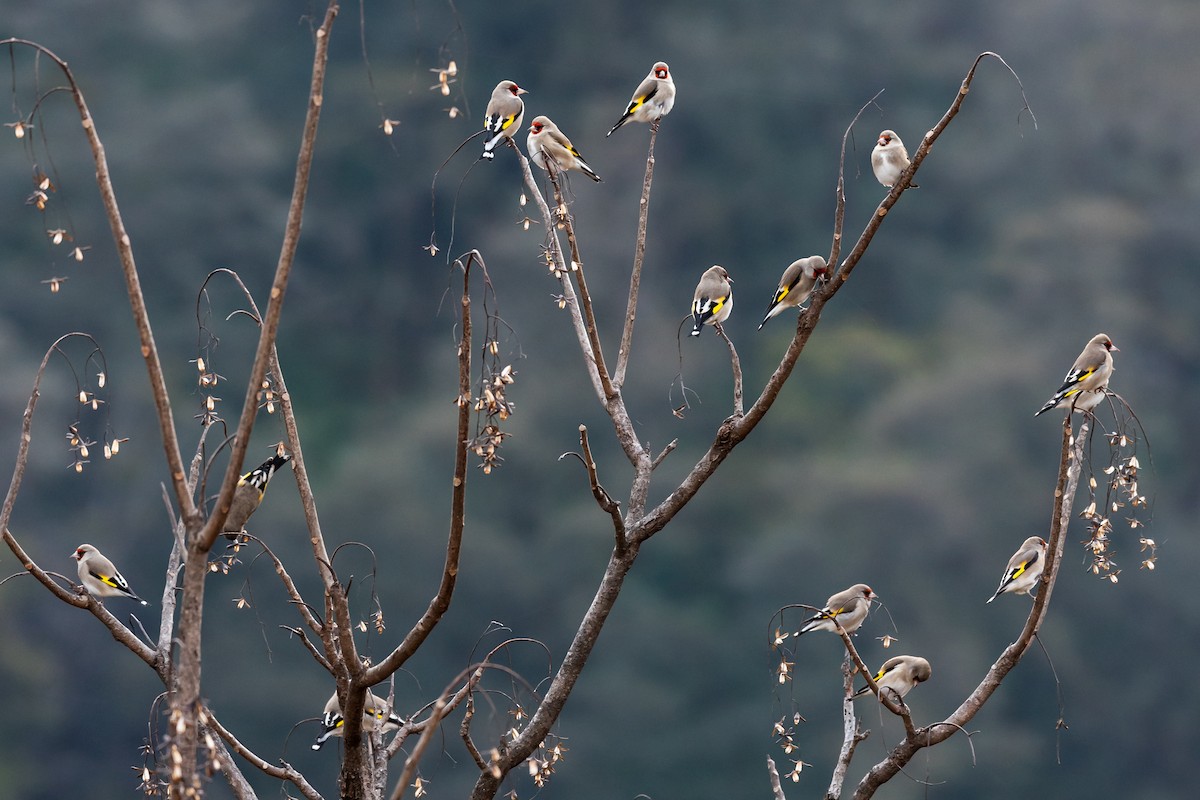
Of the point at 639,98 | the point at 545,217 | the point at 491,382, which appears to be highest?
the point at 639,98

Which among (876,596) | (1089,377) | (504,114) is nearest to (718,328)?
(876,596)

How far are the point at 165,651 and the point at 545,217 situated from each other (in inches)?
60.2

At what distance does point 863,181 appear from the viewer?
10.7 meters

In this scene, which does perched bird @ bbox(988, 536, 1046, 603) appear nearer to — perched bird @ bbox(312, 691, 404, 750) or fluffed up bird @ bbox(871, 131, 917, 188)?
fluffed up bird @ bbox(871, 131, 917, 188)

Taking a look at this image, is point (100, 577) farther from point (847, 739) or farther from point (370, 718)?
point (847, 739)

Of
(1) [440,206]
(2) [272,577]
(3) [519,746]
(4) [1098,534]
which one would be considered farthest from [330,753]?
(4) [1098,534]

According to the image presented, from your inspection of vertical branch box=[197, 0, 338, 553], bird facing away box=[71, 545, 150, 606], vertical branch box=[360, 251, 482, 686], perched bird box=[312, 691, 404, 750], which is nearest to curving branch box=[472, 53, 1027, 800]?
perched bird box=[312, 691, 404, 750]

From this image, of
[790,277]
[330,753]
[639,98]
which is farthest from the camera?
[330,753]

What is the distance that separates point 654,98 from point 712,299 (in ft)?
3.44

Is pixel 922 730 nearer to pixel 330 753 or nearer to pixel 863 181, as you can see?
pixel 330 753

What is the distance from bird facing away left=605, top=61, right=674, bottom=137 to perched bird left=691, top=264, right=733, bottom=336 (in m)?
0.82

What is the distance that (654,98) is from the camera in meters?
5.41

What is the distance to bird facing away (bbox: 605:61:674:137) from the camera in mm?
5348

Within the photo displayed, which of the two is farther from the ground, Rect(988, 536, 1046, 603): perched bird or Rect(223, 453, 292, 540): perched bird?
Rect(988, 536, 1046, 603): perched bird
